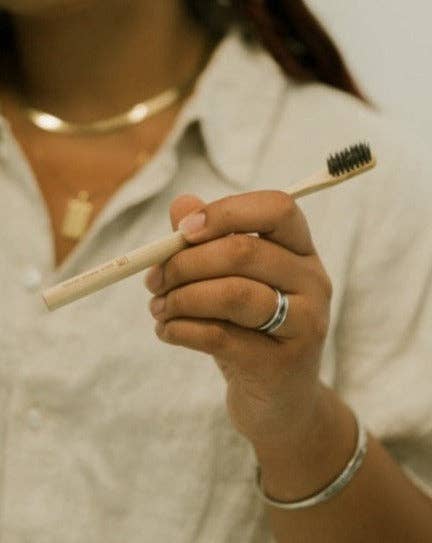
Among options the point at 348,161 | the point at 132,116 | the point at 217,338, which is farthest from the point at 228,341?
the point at 132,116

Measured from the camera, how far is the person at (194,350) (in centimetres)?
59

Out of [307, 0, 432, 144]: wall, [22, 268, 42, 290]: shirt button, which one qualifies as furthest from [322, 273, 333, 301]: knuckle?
[307, 0, 432, 144]: wall

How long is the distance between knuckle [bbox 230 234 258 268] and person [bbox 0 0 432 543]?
0.37ft

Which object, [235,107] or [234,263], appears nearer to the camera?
[234,263]

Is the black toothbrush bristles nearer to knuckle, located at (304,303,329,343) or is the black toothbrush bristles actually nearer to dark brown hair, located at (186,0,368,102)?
knuckle, located at (304,303,329,343)

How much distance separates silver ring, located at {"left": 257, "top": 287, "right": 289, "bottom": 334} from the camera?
448 millimetres

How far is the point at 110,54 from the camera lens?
73cm

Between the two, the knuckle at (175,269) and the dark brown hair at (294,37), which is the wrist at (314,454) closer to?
the knuckle at (175,269)

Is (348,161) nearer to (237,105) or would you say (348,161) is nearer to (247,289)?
(247,289)

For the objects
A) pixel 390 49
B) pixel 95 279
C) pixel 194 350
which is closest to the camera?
pixel 95 279

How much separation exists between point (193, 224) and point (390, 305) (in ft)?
0.83

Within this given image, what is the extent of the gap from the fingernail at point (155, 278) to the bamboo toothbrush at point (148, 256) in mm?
11

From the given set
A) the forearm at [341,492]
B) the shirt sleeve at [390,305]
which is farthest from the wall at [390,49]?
the forearm at [341,492]

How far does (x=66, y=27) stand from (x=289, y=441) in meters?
0.40
